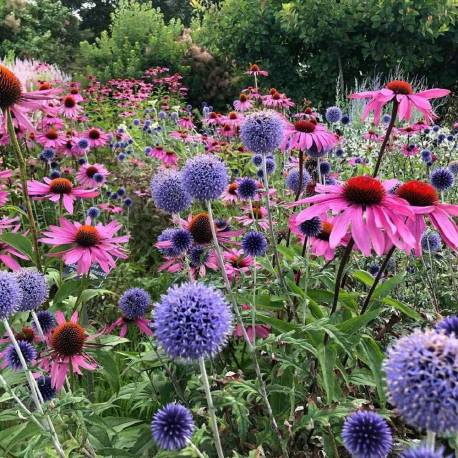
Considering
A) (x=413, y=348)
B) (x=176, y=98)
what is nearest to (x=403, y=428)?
(x=413, y=348)

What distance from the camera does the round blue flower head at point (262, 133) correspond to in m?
→ 1.84

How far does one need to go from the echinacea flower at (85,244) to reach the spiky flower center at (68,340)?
215 mm

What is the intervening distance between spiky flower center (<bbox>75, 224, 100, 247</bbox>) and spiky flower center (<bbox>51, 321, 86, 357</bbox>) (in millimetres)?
339

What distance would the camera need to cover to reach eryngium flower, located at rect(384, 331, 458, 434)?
74cm

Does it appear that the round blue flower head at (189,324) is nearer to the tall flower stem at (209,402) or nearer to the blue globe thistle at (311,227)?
the tall flower stem at (209,402)

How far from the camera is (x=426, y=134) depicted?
4.50 metres

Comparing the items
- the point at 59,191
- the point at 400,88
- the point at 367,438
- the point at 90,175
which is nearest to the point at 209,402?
the point at 367,438

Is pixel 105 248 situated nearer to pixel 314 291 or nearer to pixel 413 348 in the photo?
pixel 314 291

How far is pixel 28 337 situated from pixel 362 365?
1.25 meters

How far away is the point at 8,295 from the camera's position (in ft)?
4.44

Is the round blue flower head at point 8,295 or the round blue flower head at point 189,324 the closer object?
the round blue flower head at point 189,324

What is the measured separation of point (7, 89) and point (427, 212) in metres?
1.50

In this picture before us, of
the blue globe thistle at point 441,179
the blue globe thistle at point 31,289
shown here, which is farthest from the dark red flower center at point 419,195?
the blue globe thistle at point 31,289

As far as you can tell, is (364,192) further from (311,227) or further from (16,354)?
(16,354)
